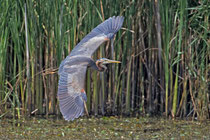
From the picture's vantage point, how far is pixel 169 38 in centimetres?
617

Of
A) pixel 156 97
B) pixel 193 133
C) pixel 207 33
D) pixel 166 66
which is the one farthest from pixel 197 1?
pixel 193 133

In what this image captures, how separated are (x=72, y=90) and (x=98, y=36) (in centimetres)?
108

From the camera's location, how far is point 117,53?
631cm

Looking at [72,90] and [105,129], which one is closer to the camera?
[72,90]

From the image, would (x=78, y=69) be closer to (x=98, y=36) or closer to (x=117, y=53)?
(x=98, y=36)

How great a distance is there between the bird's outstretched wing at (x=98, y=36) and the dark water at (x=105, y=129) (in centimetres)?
94

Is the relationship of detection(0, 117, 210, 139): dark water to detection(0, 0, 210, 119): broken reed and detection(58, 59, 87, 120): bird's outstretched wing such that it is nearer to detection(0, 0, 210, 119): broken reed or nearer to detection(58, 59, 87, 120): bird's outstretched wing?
detection(0, 0, 210, 119): broken reed

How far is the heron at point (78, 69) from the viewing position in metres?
4.66

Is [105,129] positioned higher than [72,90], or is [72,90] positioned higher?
[72,90]

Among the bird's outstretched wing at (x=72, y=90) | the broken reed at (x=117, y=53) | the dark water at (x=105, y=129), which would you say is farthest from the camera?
the broken reed at (x=117, y=53)

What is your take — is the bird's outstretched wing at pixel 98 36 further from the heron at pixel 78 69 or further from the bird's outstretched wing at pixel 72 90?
the bird's outstretched wing at pixel 72 90

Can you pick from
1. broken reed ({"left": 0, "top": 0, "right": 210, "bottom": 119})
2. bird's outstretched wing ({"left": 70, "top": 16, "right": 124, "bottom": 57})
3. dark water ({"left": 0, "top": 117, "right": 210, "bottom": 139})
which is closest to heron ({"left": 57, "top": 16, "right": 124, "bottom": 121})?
bird's outstretched wing ({"left": 70, "top": 16, "right": 124, "bottom": 57})

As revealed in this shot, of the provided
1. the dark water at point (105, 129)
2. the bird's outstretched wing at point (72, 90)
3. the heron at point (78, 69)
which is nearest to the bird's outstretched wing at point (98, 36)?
the heron at point (78, 69)

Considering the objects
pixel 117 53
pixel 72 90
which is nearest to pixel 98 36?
pixel 117 53
